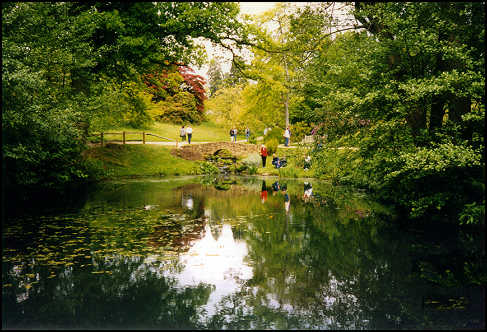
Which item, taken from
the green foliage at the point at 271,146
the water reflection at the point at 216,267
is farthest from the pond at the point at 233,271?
the green foliage at the point at 271,146

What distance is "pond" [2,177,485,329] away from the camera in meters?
6.39

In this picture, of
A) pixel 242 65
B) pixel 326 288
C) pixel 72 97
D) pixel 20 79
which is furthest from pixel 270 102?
pixel 326 288

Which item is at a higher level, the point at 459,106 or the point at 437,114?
the point at 459,106

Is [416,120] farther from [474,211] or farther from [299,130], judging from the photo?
[299,130]

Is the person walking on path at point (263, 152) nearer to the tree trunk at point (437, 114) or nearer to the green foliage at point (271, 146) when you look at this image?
the green foliage at point (271, 146)

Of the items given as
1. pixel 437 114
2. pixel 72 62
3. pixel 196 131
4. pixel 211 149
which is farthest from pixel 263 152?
pixel 196 131

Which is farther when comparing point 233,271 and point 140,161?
point 140,161

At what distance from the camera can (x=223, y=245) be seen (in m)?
10.7

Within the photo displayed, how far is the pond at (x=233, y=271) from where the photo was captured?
639cm

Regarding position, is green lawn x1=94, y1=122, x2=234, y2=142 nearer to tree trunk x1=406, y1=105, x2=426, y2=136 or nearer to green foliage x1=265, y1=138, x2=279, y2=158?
green foliage x1=265, y1=138, x2=279, y2=158

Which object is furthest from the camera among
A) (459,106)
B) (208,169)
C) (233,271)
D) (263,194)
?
(208,169)

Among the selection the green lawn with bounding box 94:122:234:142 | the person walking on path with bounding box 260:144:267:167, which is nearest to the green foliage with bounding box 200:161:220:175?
the person walking on path with bounding box 260:144:267:167

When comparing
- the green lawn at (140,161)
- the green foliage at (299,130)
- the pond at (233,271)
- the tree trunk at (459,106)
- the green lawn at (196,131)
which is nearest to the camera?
the pond at (233,271)

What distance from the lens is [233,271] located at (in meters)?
8.64
